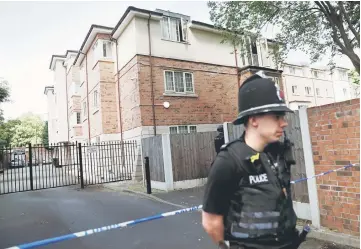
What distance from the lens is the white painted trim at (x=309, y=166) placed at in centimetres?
460

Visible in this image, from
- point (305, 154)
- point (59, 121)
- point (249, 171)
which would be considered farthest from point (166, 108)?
point (59, 121)

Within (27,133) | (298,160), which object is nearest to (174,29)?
(298,160)

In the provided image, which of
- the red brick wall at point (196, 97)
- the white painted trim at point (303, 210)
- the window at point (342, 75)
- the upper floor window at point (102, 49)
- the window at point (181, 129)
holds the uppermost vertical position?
the window at point (342, 75)

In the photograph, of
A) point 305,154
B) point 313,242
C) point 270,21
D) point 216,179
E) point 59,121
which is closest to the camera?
point 216,179

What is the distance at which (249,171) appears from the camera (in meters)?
1.49

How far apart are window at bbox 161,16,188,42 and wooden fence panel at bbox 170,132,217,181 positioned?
6.95 metres

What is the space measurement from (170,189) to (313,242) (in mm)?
6236

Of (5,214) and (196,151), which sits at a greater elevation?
(196,151)

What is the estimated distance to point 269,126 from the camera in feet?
5.16

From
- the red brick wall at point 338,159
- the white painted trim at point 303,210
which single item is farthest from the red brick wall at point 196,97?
the red brick wall at point 338,159

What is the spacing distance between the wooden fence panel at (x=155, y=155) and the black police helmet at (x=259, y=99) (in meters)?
8.80

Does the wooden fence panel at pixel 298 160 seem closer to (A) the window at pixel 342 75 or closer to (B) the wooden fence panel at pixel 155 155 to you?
(B) the wooden fence panel at pixel 155 155

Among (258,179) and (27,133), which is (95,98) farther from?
(27,133)

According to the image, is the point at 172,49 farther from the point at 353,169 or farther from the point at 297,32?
the point at 353,169
